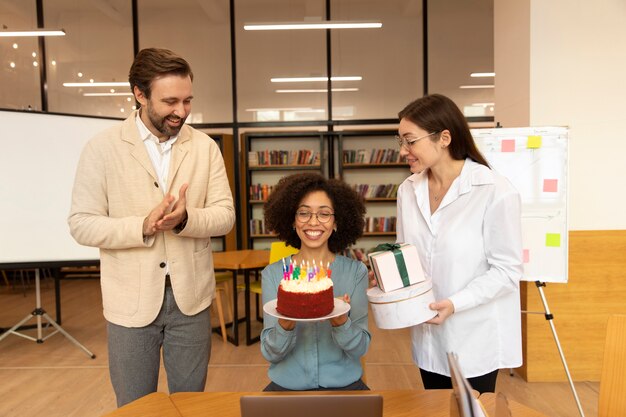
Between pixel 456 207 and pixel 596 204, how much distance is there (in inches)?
83.6

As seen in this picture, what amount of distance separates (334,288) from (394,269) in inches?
14.2

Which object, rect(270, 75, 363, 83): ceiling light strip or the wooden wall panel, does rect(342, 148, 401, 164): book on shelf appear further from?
the wooden wall panel

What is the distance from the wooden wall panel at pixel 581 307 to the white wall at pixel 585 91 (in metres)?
0.19

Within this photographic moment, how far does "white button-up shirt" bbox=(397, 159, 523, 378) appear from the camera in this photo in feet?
5.26

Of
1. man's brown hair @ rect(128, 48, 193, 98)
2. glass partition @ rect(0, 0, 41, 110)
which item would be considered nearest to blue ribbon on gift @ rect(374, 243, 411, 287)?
man's brown hair @ rect(128, 48, 193, 98)

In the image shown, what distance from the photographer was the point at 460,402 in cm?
65

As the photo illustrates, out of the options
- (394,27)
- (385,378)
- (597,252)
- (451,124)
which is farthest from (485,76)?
(451,124)

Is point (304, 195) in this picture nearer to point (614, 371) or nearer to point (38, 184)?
point (614, 371)

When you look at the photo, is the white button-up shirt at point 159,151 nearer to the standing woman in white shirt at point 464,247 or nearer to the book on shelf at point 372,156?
the standing woman in white shirt at point 464,247

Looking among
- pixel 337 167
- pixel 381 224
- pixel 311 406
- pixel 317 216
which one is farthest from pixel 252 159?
pixel 311 406

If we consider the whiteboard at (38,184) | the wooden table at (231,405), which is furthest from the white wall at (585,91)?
the whiteboard at (38,184)

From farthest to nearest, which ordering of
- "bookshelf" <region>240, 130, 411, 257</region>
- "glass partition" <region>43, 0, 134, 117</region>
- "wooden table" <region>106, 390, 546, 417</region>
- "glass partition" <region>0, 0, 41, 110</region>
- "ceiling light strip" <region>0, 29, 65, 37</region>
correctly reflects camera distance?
1. "bookshelf" <region>240, 130, 411, 257</region>
2. "glass partition" <region>43, 0, 134, 117</region>
3. "glass partition" <region>0, 0, 41, 110</region>
4. "ceiling light strip" <region>0, 29, 65, 37</region>
5. "wooden table" <region>106, 390, 546, 417</region>

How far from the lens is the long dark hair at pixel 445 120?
1.67 m

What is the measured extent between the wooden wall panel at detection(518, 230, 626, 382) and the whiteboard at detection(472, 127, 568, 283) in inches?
20.1
